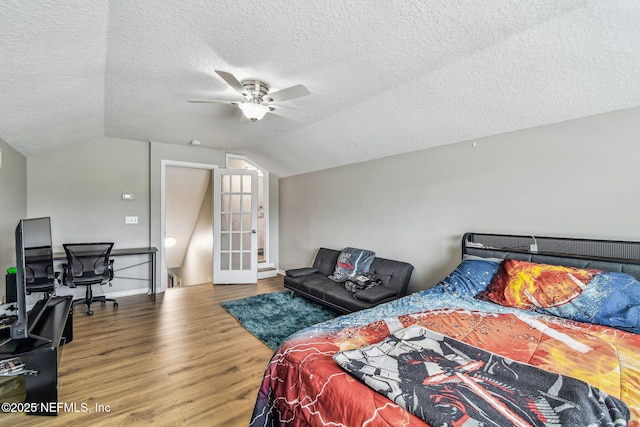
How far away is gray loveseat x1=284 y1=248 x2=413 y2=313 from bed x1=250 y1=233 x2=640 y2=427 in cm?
82

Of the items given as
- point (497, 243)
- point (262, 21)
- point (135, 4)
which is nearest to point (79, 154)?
point (135, 4)

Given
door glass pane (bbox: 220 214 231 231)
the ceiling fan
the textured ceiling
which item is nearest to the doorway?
door glass pane (bbox: 220 214 231 231)

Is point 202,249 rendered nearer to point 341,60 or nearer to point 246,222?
point 246,222

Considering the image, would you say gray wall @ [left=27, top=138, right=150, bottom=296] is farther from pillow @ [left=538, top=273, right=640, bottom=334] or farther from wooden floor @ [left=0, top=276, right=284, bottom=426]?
pillow @ [left=538, top=273, right=640, bottom=334]

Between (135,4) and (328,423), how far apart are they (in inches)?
90.0

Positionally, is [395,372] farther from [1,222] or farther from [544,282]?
[1,222]

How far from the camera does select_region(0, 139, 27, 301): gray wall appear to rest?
2.81 m

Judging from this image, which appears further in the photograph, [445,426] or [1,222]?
[1,222]

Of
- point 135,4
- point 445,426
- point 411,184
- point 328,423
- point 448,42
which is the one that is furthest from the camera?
point 411,184

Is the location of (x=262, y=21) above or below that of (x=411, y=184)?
above

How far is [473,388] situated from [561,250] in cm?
196

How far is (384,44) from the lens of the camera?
76.7 inches

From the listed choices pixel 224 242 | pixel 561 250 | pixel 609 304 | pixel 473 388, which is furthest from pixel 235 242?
pixel 609 304

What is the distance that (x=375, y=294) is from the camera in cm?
313
